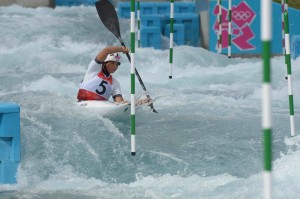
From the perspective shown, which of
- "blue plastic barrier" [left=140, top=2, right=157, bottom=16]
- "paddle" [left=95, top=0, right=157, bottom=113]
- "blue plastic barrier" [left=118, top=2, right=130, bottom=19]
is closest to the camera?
"paddle" [left=95, top=0, right=157, bottom=113]

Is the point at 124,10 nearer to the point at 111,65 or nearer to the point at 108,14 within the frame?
the point at 108,14

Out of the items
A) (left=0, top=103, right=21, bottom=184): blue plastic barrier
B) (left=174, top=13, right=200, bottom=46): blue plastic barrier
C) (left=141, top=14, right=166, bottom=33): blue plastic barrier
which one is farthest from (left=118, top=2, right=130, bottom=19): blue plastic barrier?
(left=0, top=103, right=21, bottom=184): blue plastic barrier

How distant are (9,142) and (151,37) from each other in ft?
28.0

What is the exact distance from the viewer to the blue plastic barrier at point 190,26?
15.1 m

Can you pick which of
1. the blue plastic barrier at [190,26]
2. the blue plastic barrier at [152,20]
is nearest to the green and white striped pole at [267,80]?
the blue plastic barrier at [152,20]

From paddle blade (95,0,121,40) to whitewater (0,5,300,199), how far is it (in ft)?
2.54

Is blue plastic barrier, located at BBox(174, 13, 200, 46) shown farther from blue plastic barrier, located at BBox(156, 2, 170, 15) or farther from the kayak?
the kayak

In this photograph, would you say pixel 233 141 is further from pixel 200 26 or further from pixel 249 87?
pixel 200 26

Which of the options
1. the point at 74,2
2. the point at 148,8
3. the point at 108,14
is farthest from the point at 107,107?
the point at 74,2

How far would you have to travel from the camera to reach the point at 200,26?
15141mm

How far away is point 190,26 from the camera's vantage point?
15172mm

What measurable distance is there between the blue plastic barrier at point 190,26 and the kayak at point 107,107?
7481 mm

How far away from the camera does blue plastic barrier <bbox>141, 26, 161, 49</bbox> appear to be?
565 inches

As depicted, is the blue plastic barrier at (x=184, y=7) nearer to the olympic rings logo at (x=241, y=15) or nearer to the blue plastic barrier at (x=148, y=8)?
the blue plastic barrier at (x=148, y=8)
